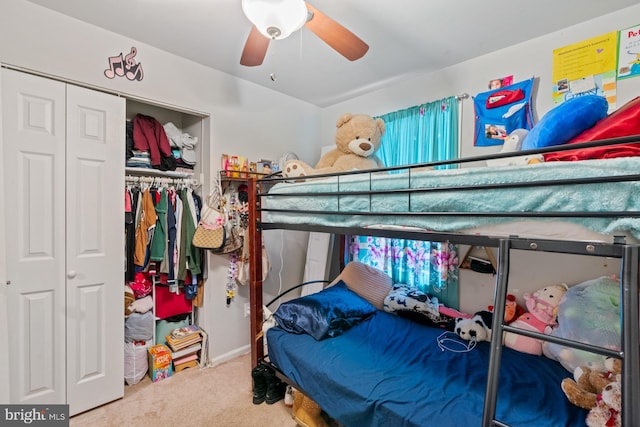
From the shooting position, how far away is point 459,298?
102 inches

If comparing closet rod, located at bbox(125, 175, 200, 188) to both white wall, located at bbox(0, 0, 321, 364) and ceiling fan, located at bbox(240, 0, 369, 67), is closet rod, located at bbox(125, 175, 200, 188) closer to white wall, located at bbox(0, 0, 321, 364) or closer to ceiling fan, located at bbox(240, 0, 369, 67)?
white wall, located at bbox(0, 0, 321, 364)

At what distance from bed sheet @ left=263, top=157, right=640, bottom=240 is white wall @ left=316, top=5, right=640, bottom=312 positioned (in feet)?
4.41

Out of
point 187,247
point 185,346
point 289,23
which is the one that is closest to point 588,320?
point 289,23

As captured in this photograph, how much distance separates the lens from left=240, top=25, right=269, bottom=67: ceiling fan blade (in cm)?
161

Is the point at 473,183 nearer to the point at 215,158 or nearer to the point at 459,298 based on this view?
the point at 459,298

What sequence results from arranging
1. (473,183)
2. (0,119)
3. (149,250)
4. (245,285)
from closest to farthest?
(473,183)
(0,119)
(149,250)
(245,285)

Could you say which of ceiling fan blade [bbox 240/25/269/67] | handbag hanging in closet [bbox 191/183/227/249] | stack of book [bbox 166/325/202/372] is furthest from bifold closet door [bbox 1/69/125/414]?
ceiling fan blade [bbox 240/25/269/67]

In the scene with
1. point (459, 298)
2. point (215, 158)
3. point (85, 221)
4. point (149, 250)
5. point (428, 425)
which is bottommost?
point (428, 425)

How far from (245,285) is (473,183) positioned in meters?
2.45

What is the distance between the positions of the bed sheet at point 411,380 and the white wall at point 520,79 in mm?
572

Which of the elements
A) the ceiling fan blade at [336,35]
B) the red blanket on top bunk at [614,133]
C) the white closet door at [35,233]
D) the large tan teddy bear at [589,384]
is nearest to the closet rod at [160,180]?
the white closet door at [35,233]

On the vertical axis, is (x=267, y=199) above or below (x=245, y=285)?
above

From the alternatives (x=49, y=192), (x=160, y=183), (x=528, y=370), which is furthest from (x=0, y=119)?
(x=528, y=370)

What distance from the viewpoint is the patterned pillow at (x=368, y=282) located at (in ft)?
8.84
